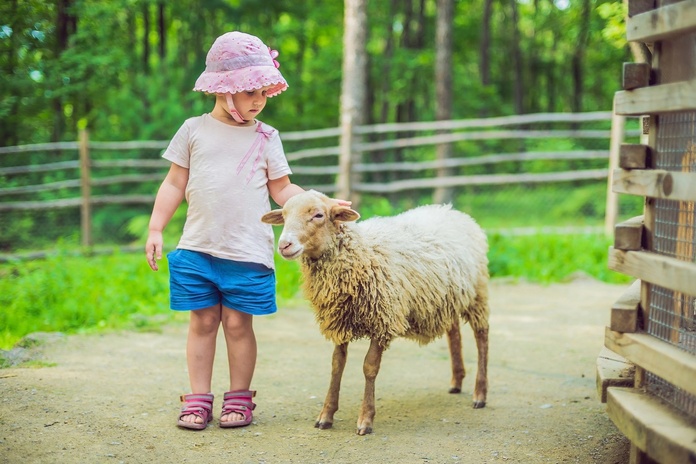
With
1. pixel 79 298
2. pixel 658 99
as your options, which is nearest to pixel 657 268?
pixel 658 99

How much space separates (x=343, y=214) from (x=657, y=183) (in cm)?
156

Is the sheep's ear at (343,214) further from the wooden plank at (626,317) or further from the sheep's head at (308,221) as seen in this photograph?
the wooden plank at (626,317)

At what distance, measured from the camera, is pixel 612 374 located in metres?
3.45

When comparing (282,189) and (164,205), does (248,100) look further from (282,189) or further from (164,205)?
(164,205)

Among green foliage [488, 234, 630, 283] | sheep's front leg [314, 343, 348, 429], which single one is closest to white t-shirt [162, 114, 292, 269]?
sheep's front leg [314, 343, 348, 429]

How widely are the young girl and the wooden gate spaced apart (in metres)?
1.73

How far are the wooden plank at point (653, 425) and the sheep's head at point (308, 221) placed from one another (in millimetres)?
1545

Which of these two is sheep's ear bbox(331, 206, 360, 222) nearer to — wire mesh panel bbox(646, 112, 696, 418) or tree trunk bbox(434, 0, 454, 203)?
wire mesh panel bbox(646, 112, 696, 418)

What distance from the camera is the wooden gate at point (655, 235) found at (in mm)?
2795

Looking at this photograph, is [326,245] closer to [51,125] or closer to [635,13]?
[635,13]

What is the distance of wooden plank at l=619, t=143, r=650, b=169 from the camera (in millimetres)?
3102

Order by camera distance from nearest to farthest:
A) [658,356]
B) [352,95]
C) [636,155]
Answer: [658,356], [636,155], [352,95]

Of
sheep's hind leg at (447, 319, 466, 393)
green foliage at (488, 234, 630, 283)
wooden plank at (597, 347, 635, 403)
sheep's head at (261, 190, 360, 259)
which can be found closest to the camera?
wooden plank at (597, 347, 635, 403)

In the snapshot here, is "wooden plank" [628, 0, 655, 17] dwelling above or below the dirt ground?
above
